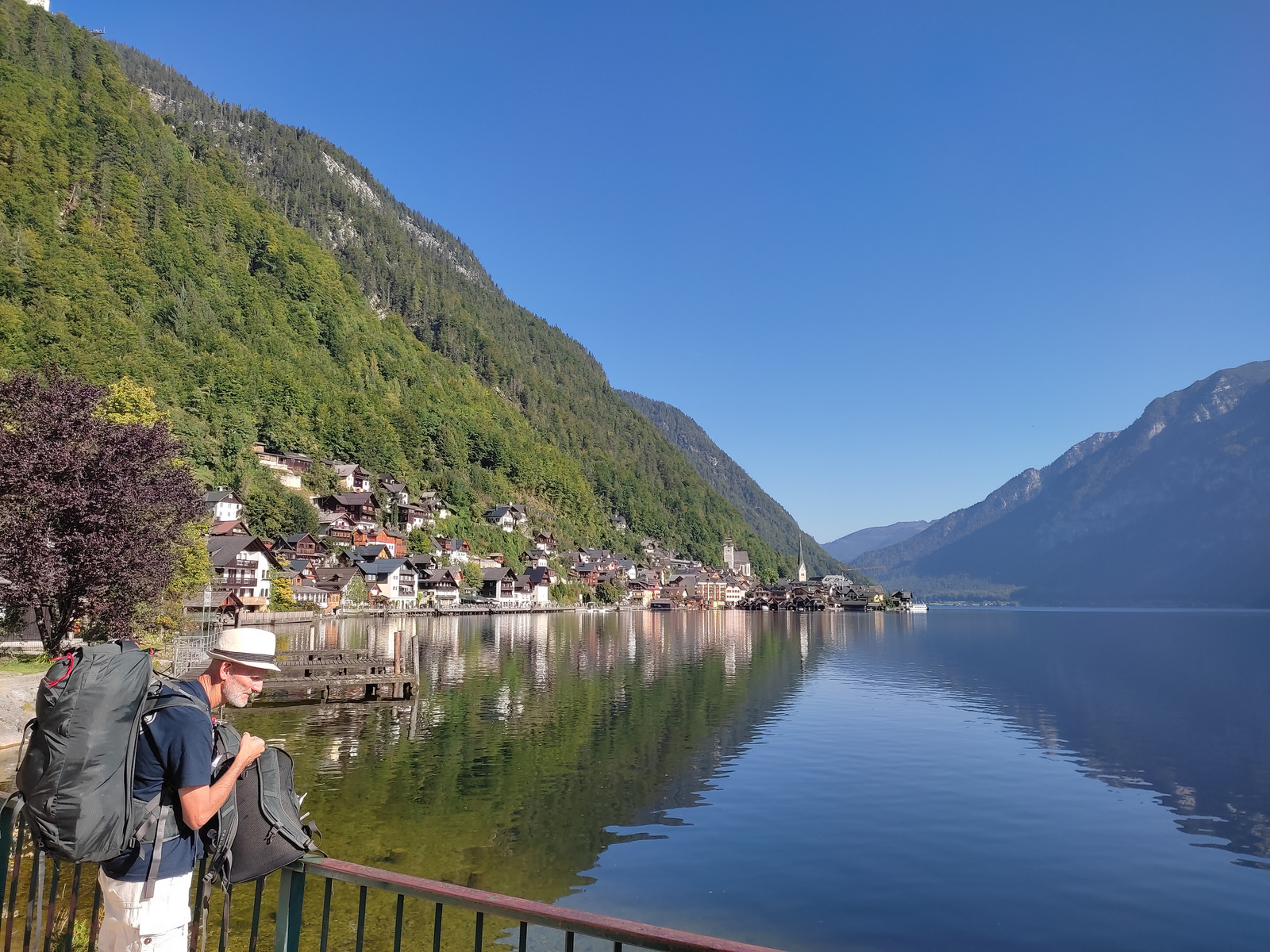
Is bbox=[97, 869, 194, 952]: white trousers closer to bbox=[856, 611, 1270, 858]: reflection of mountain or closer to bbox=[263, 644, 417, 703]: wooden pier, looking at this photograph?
bbox=[856, 611, 1270, 858]: reflection of mountain

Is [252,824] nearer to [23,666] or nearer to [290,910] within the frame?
[290,910]

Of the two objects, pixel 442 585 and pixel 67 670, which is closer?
pixel 67 670

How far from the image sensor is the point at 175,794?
4.51m

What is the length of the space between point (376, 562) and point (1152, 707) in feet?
320

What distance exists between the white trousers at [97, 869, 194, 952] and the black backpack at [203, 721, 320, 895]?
0.23m

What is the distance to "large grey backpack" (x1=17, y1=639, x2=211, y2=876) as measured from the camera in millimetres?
4043

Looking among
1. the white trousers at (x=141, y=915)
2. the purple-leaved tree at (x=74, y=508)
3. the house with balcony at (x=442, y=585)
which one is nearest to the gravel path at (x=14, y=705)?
the purple-leaved tree at (x=74, y=508)

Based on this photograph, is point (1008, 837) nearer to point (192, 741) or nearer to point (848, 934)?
point (848, 934)

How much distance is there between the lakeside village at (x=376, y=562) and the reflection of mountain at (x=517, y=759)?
42239 millimetres

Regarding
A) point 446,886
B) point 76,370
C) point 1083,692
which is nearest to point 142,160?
point 76,370

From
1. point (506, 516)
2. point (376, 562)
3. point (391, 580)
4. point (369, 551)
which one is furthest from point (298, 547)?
point (506, 516)

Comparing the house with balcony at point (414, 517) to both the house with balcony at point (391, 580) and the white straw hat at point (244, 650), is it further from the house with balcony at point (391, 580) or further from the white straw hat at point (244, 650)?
the white straw hat at point (244, 650)

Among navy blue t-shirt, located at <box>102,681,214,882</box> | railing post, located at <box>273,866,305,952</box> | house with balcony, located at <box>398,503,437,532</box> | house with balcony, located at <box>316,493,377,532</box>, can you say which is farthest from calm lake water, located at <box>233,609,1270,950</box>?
house with balcony, located at <box>398,503,437,532</box>

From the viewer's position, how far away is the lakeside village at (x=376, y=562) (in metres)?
86.9
